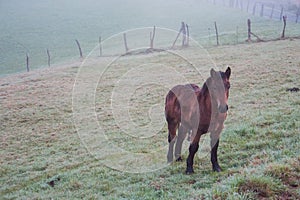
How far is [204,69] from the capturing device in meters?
18.5

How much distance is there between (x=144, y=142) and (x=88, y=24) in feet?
159

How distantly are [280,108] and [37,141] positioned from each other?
8192 mm

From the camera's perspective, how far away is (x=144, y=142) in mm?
9109

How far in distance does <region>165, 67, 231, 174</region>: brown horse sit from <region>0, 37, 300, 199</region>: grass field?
1.83ft

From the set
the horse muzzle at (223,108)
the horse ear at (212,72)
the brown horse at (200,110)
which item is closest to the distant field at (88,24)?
the brown horse at (200,110)

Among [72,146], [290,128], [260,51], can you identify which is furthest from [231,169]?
[260,51]

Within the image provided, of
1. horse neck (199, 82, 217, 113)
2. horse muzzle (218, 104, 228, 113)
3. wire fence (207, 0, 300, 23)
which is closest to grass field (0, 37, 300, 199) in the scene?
horse muzzle (218, 104, 228, 113)

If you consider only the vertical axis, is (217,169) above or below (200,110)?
below

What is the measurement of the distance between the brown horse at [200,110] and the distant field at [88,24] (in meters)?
23.9

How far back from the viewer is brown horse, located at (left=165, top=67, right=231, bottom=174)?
5.02 m

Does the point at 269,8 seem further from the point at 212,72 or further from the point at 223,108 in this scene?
the point at 223,108

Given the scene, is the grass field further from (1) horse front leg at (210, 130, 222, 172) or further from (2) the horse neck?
(2) the horse neck

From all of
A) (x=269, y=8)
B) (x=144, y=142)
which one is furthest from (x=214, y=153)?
(x=269, y=8)

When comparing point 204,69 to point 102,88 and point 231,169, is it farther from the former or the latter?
point 231,169
